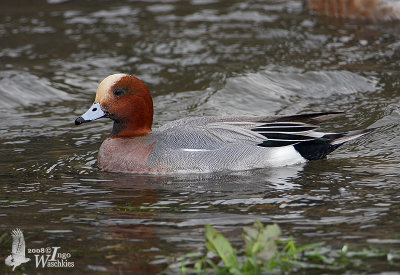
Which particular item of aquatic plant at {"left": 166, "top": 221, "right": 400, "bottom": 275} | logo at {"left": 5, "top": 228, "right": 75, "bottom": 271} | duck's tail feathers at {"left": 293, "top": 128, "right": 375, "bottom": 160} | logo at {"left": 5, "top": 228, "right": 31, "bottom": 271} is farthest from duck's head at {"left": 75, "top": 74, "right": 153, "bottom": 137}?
aquatic plant at {"left": 166, "top": 221, "right": 400, "bottom": 275}

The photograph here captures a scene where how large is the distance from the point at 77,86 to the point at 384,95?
4.25 m

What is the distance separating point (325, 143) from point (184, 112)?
2.55m

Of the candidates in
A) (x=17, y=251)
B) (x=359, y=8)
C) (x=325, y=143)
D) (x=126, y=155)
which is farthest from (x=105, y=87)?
(x=359, y=8)

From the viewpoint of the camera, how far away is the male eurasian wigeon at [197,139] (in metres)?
6.70

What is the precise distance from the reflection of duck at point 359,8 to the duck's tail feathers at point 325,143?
6.16m

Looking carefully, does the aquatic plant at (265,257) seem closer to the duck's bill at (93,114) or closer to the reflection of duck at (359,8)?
the duck's bill at (93,114)

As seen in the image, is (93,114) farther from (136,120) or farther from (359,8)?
(359,8)

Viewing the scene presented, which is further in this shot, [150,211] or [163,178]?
[163,178]

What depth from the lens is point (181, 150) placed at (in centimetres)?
669

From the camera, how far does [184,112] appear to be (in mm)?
8992

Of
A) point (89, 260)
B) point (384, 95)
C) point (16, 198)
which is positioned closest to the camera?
point (89, 260)

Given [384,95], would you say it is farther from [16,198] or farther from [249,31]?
[16,198]

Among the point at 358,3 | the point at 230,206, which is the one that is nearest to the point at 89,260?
the point at 230,206

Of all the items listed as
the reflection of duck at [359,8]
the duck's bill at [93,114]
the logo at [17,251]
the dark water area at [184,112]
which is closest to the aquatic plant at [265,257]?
the dark water area at [184,112]
